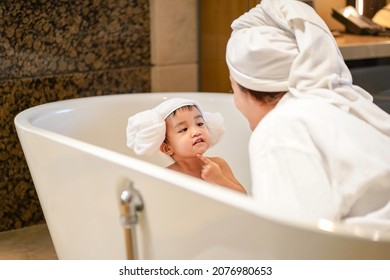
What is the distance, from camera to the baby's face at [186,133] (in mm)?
2184

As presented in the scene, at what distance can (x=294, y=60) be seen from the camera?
1579mm

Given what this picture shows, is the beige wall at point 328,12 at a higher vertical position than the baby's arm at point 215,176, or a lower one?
higher

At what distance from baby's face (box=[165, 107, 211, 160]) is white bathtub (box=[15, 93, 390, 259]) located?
0.26m

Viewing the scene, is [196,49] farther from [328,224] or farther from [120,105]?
[328,224]

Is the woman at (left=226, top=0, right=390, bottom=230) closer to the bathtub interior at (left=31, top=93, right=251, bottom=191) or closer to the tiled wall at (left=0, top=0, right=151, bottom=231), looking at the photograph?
the bathtub interior at (left=31, top=93, right=251, bottom=191)

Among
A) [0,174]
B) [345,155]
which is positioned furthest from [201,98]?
[345,155]

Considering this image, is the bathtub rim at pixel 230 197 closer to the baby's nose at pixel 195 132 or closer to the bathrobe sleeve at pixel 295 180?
the bathrobe sleeve at pixel 295 180

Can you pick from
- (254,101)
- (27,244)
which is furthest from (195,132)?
(27,244)

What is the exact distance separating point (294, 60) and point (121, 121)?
1.16 metres

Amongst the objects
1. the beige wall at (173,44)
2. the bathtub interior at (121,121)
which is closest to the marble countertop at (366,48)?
the bathtub interior at (121,121)

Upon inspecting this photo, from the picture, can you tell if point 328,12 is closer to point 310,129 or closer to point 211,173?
point 211,173

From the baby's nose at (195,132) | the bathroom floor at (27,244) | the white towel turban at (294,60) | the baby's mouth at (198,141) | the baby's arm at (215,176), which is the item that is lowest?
the bathroom floor at (27,244)

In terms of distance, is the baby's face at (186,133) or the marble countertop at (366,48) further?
the marble countertop at (366,48)

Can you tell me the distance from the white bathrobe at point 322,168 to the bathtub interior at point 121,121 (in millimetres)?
Answer: 1006
